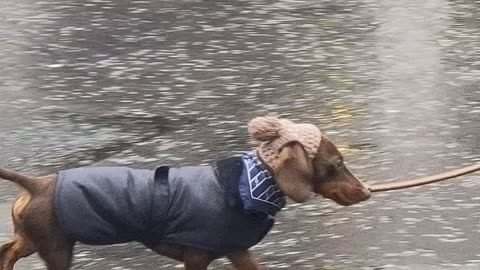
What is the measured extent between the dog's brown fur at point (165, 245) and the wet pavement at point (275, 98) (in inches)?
31.3

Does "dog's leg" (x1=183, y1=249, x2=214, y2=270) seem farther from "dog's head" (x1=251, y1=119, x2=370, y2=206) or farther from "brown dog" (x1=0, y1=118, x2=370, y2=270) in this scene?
"dog's head" (x1=251, y1=119, x2=370, y2=206)

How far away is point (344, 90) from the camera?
7223 mm

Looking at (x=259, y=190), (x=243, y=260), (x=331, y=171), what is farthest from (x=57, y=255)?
(x=331, y=171)

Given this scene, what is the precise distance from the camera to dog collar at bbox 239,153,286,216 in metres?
3.70

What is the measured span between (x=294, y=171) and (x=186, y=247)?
49 centimetres

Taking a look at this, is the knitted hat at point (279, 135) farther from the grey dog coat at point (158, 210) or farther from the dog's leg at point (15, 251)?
the dog's leg at point (15, 251)

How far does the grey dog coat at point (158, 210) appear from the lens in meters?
3.74

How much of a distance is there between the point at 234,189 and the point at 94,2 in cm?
681

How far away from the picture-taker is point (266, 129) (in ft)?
12.0

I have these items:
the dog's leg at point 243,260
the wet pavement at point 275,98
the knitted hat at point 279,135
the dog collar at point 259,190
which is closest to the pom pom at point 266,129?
the knitted hat at point 279,135

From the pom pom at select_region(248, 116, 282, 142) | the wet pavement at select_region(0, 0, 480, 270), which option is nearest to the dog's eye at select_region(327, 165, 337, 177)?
the pom pom at select_region(248, 116, 282, 142)

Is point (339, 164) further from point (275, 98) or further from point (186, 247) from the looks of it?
point (275, 98)

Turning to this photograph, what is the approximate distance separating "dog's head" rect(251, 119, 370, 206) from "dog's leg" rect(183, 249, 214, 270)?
1.29ft

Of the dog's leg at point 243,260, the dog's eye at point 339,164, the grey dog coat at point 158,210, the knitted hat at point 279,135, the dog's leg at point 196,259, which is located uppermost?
the knitted hat at point 279,135
